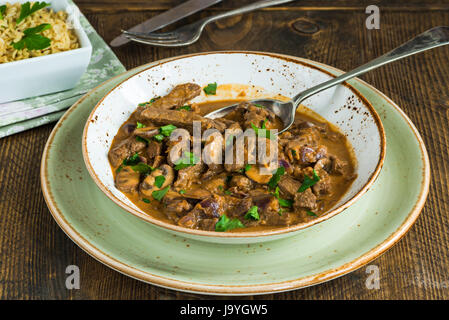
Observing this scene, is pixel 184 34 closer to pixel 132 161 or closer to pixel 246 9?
pixel 246 9

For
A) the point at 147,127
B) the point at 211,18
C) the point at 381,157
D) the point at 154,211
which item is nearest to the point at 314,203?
the point at 381,157

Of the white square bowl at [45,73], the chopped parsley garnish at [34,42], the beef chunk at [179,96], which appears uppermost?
the chopped parsley garnish at [34,42]

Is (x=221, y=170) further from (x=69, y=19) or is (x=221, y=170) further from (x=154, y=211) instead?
(x=69, y=19)

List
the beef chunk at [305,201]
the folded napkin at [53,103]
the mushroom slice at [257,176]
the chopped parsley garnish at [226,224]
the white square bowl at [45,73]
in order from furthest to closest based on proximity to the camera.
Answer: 1. the folded napkin at [53,103]
2. the white square bowl at [45,73]
3. the mushroom slice at [257,176]
4. the beef chunk at [305,201]
5. the chopped parsley garnish at [226,224]

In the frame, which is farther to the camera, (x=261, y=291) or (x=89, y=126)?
(x=89, y=126)

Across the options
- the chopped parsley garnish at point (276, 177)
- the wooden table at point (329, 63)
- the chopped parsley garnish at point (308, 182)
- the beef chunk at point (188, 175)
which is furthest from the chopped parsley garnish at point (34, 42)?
the chopped parsley garnish at point (308, 182)

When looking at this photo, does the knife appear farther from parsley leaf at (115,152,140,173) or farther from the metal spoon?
parsley leaf at (115,152,140,173)

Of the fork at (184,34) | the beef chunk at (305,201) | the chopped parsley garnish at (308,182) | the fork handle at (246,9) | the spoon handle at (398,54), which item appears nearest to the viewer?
the beef chunk at (305,201)

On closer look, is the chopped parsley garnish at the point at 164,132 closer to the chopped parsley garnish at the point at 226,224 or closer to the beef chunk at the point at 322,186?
the chopped parsley garnish at the point at 226,224

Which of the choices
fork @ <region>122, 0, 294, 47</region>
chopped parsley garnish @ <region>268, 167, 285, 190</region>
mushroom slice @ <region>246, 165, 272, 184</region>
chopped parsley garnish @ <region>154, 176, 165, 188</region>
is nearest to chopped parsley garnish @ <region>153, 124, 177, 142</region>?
chopped parsley garnish @ <region>154, 176, 165, 188</region>
